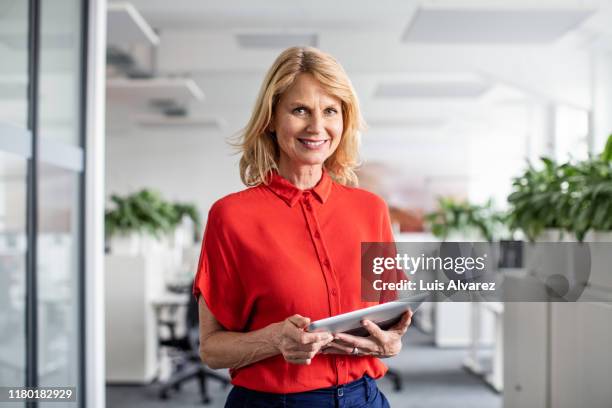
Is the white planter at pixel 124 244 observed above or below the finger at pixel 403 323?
below

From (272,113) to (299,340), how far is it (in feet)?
1.54

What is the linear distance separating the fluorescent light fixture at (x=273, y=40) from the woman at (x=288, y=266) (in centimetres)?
524

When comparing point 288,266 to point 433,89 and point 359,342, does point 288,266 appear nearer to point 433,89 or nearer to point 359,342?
point 359,342

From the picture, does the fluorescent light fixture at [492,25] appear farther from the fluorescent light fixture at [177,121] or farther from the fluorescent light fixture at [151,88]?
the fluorescent light fixture at [177,121]

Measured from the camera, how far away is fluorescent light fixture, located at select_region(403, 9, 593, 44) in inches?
179

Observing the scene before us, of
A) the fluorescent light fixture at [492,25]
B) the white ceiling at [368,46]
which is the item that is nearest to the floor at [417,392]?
the fluorescent light fixture at [492,25]

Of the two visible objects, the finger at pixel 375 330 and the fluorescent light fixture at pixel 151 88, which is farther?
the fluorescent light fixture at pixel 151 88

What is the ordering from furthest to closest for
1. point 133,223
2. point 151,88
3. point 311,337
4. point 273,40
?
1. point 151,88
2. point 273,40
3. point 133,223
4. point 311,337

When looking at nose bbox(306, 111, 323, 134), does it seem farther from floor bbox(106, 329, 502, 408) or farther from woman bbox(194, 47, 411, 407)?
floor bbox(106, 329, 502, 408)

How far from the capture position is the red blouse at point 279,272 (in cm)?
124

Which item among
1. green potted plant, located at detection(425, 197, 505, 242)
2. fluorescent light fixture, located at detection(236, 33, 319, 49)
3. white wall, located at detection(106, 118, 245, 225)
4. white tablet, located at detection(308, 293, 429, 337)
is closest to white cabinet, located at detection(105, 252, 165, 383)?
fluorescent light fixture, located at detection(236, 33, 319, 49)

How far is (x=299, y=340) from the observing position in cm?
109

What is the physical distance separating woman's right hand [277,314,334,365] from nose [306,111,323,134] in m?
0.37

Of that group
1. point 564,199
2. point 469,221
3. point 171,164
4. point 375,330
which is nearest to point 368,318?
point 375,330
